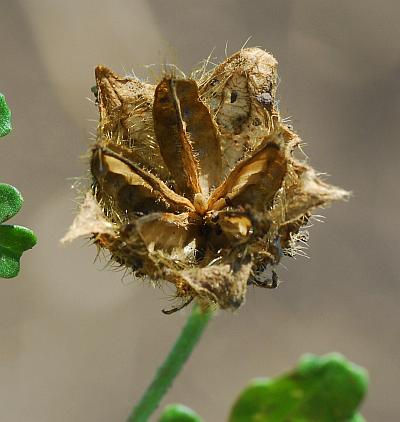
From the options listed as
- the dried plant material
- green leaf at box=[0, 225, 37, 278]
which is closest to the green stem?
the dried plant material

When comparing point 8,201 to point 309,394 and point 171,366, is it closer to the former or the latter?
point 171,366

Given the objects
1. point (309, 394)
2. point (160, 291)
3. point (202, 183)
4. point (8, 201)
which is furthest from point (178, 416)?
point (160, 291)

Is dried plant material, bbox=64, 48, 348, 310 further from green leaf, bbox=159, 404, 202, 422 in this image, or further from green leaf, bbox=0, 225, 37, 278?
green leaf, bbox=159, 404, 202, 422

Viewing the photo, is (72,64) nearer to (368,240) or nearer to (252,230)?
(368,240)

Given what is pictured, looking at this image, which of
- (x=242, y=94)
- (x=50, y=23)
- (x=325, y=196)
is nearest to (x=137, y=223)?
(x=325, y=196)

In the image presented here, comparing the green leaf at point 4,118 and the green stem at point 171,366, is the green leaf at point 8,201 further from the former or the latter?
the green stem at point 171,366

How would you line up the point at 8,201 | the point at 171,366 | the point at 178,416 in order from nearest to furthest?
the point at 178,416
the point at 171,366
the point at 8,201
